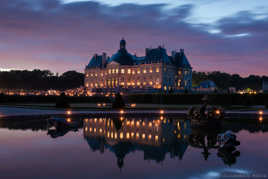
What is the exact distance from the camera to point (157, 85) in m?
95.0

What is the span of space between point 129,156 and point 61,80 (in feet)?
435

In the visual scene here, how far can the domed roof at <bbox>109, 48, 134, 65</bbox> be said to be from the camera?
105062 millimetres

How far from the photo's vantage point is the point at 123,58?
347 feet

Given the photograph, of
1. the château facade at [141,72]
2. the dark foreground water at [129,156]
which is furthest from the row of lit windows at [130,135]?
the château facade at [141,72]

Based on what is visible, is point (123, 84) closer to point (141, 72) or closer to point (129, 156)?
point (141, 72)

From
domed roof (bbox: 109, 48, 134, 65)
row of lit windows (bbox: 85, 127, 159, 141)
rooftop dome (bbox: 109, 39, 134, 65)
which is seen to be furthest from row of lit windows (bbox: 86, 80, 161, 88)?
row of lit windows (bbox: 85, 127, 159, 141)

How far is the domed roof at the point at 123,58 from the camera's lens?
345 feet

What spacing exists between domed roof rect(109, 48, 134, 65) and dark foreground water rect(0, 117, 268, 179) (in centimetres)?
9176

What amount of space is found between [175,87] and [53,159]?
305ft

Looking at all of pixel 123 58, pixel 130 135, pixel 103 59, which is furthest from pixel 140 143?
pixel 103 59

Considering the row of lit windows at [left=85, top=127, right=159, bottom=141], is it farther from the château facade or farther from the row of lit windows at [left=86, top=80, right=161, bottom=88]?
the row of lit windows at [left=86, top=80, right=161, bottom=88]

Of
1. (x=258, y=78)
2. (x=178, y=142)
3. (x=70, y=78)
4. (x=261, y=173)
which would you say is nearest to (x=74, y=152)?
(x=178, y=142)

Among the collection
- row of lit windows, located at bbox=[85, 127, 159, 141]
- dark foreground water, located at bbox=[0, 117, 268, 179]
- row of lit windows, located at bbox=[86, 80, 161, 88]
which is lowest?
dark foreground water, located at bbox=[0, 117, 268, 179]

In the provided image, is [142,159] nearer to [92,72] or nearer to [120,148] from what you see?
[120,148]
